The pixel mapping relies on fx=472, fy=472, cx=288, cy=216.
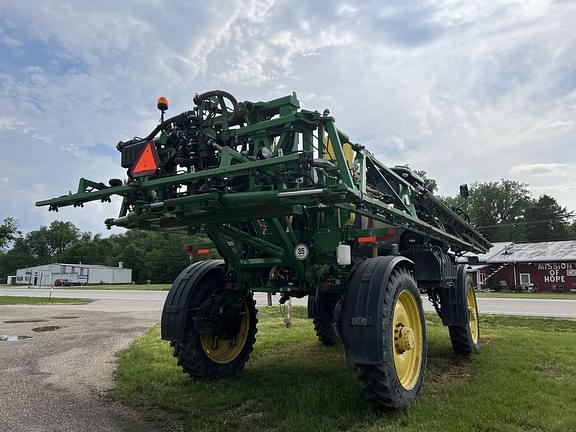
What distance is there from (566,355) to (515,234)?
63585 mm

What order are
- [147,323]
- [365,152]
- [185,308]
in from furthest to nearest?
[147,323], [185,308], [365,152]

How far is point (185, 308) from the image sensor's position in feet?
17.9

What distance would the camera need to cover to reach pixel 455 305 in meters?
7.07

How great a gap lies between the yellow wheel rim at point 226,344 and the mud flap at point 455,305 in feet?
9.88

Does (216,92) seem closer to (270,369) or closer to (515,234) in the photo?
(270,369)

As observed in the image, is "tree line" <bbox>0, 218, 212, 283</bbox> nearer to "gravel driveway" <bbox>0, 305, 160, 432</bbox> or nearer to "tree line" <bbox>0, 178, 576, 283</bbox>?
"tree line" <bbox>0, 178, 576, 283</bbox>

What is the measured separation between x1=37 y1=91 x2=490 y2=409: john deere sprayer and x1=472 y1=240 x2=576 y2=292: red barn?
32905mm

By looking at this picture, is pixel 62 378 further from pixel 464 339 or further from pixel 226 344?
pixel 464 339

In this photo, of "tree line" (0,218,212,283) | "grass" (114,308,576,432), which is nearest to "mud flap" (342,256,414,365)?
"grass" (114,308,576,432)

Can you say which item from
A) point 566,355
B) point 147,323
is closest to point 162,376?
point 566,355

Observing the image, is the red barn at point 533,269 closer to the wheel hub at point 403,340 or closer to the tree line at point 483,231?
the tree line at point 483,231

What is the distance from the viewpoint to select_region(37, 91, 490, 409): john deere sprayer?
3959 mm

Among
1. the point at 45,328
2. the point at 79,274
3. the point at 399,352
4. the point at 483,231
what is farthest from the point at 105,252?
the point at 399,352

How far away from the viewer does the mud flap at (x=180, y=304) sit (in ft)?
17.6
